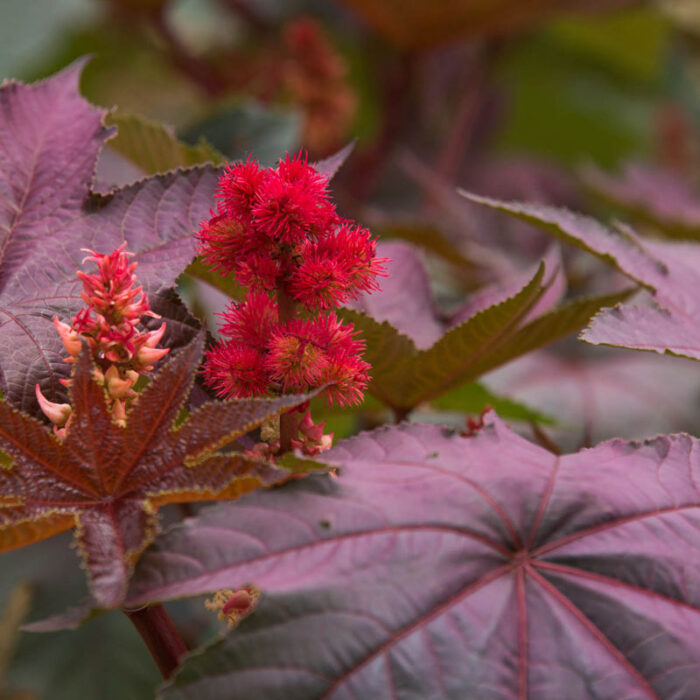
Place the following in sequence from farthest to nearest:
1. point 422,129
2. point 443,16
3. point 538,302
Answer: point 422,129, point 443,16, point 538,302

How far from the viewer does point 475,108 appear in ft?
5.99

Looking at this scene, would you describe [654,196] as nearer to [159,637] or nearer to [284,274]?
[284,274]

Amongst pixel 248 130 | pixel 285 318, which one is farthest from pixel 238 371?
pixel 248 130

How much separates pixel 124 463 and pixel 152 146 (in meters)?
0.43

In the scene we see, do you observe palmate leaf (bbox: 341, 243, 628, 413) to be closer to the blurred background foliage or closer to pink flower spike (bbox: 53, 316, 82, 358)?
the blurred background foliage

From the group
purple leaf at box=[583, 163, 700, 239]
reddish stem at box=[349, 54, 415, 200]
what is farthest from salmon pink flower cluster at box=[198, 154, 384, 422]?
reddish stem at box=[349, 54, 415, 200]

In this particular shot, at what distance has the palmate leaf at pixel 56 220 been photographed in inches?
17.9

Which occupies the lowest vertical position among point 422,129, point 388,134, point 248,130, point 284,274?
point 422,129

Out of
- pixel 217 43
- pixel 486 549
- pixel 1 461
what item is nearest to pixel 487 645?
pixel 486 549

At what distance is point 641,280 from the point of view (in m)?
0.58

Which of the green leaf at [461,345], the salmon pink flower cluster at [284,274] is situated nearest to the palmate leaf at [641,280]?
the green leaf at [461,345]

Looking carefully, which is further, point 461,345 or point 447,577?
point 461,345

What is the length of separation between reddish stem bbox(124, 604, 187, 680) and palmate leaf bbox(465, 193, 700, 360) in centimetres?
28

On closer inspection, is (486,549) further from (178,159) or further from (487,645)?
(178,159)
